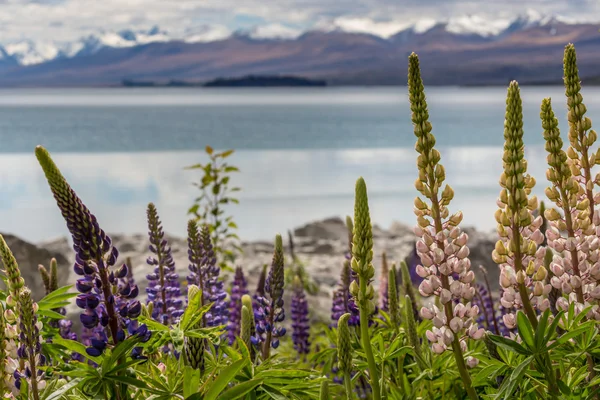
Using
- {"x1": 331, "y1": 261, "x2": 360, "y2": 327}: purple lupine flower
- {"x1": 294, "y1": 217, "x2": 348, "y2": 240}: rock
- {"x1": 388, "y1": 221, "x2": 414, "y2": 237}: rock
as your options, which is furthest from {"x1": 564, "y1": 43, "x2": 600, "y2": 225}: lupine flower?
{"x1": 388, "y1": 221, "x2": 414, "y2": 237}: rock

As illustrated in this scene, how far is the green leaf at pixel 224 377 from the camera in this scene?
221cm

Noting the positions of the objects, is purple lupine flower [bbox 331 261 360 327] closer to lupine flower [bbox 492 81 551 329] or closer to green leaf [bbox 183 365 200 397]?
lupine flower [bbox 492 81 551 329]

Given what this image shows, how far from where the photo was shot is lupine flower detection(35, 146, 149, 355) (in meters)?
2.32

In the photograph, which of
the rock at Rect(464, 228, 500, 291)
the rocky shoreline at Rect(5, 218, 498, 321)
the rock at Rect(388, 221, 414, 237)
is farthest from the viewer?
the rock at Rect(388, 221, 414, 237)

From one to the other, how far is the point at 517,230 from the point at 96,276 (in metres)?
1.32

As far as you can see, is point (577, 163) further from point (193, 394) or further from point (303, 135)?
point (303, 135)

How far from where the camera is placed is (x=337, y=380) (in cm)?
588

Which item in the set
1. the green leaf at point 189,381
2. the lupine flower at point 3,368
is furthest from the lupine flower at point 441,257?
the lupine flower at point 3,368

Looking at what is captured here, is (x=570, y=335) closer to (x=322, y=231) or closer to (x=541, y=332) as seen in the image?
(x=541, y=332)

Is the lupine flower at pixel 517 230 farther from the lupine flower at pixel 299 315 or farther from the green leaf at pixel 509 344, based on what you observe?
the lupine flower at pixel 299 315

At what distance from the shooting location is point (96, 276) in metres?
2.47

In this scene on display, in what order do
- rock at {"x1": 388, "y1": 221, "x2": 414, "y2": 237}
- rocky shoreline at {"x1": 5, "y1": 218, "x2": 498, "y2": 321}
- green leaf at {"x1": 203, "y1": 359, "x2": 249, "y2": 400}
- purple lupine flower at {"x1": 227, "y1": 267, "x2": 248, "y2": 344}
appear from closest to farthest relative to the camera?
1. green leaf at {"x1": 203, "y1": 359, "x2": 249, "y2": 400}
2. purple lupine flower at {"x1": 227, "y1": 267, "x2": 248, "y2": 344}
3. rocky shoreline at {"x1": 5, "y1": 218, "x2": 498, "y2": 321}
4. rock at {"x1": 388, "y1": 221, "x2": 414, "y2": 237}

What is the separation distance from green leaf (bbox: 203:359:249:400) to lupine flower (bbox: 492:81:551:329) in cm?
89

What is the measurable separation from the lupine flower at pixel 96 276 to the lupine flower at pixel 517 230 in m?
1.17
